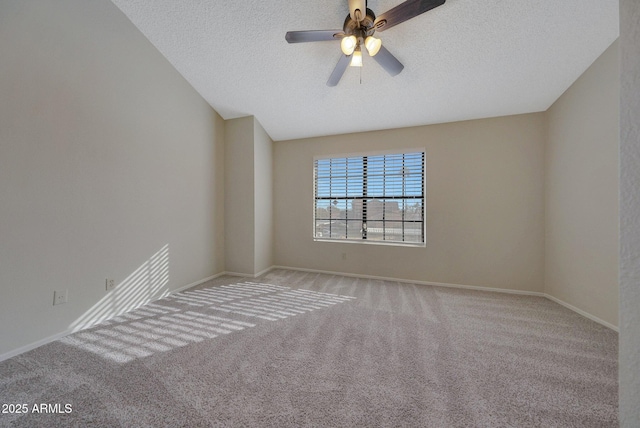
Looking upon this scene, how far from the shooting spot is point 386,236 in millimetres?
3846

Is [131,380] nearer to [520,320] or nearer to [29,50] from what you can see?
[29,50]

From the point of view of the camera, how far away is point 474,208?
3271 millimetres

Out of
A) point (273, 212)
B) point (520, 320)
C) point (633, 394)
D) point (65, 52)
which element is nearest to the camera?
point (633, 394)

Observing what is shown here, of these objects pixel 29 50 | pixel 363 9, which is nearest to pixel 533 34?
pixel 363 9

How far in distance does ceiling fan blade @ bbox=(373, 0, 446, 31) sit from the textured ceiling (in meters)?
0.37

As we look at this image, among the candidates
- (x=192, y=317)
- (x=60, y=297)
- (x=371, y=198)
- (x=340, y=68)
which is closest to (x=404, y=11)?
(x=340, y=68)

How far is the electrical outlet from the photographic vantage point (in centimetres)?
197

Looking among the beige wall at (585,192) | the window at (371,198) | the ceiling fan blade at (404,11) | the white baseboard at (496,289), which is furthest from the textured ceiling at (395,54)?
the white baseboard at (496,289)

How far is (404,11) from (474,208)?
2618mm

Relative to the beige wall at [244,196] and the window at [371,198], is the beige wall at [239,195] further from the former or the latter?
the window at [371,198]

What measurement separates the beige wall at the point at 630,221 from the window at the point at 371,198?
3.13 meters

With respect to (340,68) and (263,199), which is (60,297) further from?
(340,68)

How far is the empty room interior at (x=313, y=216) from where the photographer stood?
1.40 meters

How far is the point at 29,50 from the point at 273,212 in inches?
125
